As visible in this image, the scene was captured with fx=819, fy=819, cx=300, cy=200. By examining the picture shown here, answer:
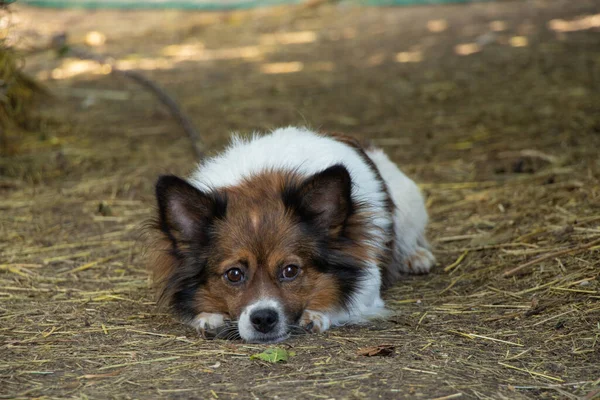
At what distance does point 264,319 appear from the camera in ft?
15.5

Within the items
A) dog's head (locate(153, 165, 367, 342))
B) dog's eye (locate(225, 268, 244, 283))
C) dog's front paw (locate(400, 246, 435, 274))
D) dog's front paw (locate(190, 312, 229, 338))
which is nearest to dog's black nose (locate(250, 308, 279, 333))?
dog's head (locate(153, 165, 367, 342))

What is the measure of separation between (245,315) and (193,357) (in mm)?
421

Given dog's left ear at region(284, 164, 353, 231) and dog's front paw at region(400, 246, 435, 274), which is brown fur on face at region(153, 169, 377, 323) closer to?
dog's left ear at region(284, 164, 353, 231)

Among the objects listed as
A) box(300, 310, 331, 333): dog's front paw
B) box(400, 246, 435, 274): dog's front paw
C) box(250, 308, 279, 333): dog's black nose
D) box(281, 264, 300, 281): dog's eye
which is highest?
box(281, 264, 300, 281): dog's eye

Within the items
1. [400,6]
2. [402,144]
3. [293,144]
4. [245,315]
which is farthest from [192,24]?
[245,315]

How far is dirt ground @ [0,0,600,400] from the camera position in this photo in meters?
4.27

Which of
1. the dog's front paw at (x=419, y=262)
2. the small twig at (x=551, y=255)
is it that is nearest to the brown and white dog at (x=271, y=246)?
the dog's front paw at (x=419, y=262)

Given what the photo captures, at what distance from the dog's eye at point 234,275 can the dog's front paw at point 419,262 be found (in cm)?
184

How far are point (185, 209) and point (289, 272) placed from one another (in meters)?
0.76

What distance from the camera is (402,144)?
9867 mm

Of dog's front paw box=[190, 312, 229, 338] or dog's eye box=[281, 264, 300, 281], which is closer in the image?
dog's eye box=[281, 264, 300, 281]

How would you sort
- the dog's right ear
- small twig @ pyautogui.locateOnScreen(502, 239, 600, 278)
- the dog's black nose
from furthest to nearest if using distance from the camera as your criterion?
small twig @ pyautogui.locateOnScreen(502, 239, 600, 278) → the dog's right ear → the dog's black nose

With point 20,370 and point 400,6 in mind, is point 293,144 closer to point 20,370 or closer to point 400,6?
point 20,370

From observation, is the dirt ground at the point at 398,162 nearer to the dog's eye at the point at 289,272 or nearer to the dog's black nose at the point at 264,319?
the dog's black nose at the point at 264,319
